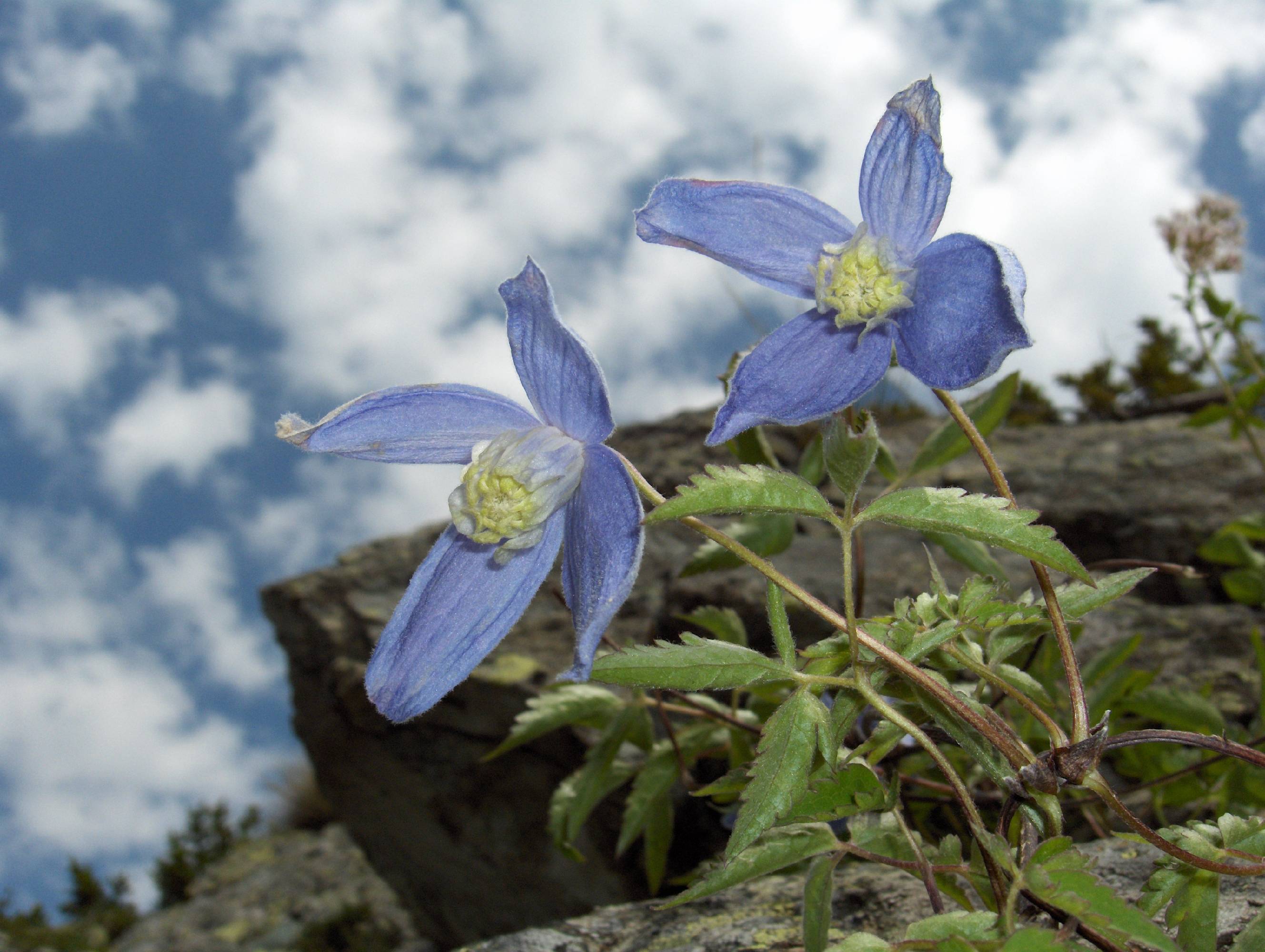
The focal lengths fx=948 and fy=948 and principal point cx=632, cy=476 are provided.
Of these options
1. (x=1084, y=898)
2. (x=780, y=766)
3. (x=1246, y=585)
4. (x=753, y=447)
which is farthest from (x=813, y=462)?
(x=1246, y=585)

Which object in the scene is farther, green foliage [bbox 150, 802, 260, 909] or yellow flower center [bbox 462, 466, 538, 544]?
green foliage [bbox 150, 802, 260, 909]

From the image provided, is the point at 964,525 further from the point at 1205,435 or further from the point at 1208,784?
the point at 1205,435

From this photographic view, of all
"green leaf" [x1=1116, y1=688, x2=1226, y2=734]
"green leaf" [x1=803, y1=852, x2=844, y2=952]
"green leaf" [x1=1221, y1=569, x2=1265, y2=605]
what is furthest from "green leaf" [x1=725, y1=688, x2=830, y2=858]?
"green leaf" [x1=1221, y1=569, x2=1265, y2=605]

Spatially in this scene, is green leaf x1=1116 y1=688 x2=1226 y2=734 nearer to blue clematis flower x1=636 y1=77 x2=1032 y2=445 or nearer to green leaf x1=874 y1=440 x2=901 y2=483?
green leaf x1=874 y1=440 x2=901 y2=483

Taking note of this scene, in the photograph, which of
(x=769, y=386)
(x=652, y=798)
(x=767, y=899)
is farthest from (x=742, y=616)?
(x=769, y=386)

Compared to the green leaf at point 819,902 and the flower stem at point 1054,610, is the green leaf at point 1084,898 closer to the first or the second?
the flower stem at point 1054,610

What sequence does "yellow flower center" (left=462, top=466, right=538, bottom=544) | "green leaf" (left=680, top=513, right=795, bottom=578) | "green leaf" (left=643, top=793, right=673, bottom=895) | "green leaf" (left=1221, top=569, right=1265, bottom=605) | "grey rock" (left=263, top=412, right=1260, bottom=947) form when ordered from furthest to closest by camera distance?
"grey rock" (left=263, top=412, right=1260, bottom=947), "green leaf" (left=1221, top=569, right=1265, bottom=605), "green leaf" (left=643, top=793, right=673, bottom=895), "green leaf" (left=680, top=513, right=795, bottom=578), "yellow flower center" (left=462, top=466, right=538, bottom=544)
